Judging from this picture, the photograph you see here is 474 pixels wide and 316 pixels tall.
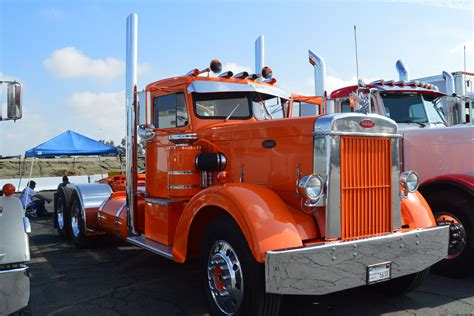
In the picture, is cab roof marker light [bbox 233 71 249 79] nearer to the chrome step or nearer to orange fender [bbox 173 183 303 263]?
orange fender [bbox 173 183 303 263]

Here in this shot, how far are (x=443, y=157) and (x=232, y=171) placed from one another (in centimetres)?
292

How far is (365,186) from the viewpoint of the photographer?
3.63 m

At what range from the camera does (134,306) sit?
424 cm

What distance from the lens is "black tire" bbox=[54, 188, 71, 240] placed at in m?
7.68

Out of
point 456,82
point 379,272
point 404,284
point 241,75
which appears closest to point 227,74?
point 241,75

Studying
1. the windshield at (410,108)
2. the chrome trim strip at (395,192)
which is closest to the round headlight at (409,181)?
the chrome trim strip at (395,192)

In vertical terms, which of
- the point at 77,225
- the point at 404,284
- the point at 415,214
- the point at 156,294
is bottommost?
the point at 156,294

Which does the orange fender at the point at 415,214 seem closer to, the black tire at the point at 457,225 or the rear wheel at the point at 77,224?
the black tire at the point at 457,225

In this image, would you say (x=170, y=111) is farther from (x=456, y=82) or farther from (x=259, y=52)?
(x=456, y=82)

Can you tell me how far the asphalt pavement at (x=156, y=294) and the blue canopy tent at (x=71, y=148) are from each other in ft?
18.3

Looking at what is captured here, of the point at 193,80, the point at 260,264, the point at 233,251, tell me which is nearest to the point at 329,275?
the point at 260,264

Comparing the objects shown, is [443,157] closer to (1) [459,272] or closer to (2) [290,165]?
(1) [459,272]

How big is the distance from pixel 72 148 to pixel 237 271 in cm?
967

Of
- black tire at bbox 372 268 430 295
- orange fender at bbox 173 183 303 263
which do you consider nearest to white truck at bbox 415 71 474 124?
black tire at bbox 372 268 430 295
